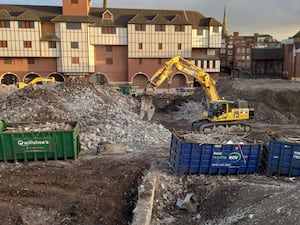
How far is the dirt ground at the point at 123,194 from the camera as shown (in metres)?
9.14

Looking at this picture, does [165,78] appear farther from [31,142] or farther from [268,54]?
[268,54]

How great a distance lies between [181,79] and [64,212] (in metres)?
44.5

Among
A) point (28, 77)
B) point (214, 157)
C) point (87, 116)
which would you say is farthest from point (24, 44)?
point (214, 157)

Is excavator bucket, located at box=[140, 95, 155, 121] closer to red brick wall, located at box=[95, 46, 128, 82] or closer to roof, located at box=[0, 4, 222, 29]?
red brick wall, located at box=[95, 46, 128, 82]

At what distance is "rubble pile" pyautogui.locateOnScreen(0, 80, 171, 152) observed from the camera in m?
17.5

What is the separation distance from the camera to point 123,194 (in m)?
11.0

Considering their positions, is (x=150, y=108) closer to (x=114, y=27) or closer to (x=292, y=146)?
(x=292, y=146)

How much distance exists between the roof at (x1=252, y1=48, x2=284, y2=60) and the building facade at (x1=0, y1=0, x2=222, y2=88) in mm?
31970

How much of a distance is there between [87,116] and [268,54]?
69.9 meters

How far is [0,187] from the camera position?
11.3m

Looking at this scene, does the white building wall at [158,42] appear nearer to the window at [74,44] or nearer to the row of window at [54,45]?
the row of window at [54,45]

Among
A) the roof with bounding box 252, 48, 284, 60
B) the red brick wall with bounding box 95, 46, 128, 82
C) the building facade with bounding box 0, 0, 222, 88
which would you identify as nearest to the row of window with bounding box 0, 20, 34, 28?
the building facade with bounding box 0, 0, 222, 88

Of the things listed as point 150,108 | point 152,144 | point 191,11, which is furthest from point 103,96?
point 191,11

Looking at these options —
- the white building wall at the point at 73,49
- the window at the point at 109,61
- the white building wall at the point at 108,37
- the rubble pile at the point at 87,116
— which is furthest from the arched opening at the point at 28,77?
the rubble pile at the point at 87,116
